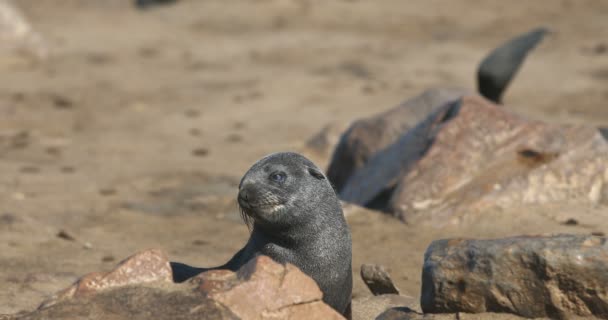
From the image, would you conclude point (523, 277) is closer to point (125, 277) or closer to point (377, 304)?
point (377, 304)

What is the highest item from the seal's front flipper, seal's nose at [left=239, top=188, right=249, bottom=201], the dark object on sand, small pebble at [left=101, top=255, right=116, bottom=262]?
seal's nose at [left=239, top=188, right=249, bottom=201]

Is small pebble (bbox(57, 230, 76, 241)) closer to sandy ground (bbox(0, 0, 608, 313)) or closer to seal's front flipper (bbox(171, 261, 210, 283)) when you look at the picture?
sandy ground (bbox(0, 0, 608, 313))

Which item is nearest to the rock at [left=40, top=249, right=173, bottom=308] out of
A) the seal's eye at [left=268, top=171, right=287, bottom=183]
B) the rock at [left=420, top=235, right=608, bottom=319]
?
the seal's eye at [left=268, top=171, right=287, bottom=183]

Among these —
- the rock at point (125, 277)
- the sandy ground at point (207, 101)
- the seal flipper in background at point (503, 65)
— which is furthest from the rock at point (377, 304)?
the seal flipper in background at point (503, 65)

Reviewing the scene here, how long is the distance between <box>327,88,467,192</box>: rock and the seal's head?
358 centimetres

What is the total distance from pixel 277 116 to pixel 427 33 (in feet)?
13.8

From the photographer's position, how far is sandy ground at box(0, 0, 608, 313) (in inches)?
274

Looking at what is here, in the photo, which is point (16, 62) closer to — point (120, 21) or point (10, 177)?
point (120, 21)

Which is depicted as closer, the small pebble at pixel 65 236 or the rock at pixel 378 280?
the rock at pixel 378 280

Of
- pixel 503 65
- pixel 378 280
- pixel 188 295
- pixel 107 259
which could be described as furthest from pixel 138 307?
pixel 503 65

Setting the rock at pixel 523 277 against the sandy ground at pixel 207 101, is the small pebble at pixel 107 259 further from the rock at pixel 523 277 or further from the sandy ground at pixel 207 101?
the rock at pixel 523 277

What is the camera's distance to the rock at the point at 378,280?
18.0ft

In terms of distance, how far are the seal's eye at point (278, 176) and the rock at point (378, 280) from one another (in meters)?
0.97

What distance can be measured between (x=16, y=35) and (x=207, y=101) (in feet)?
12.1
